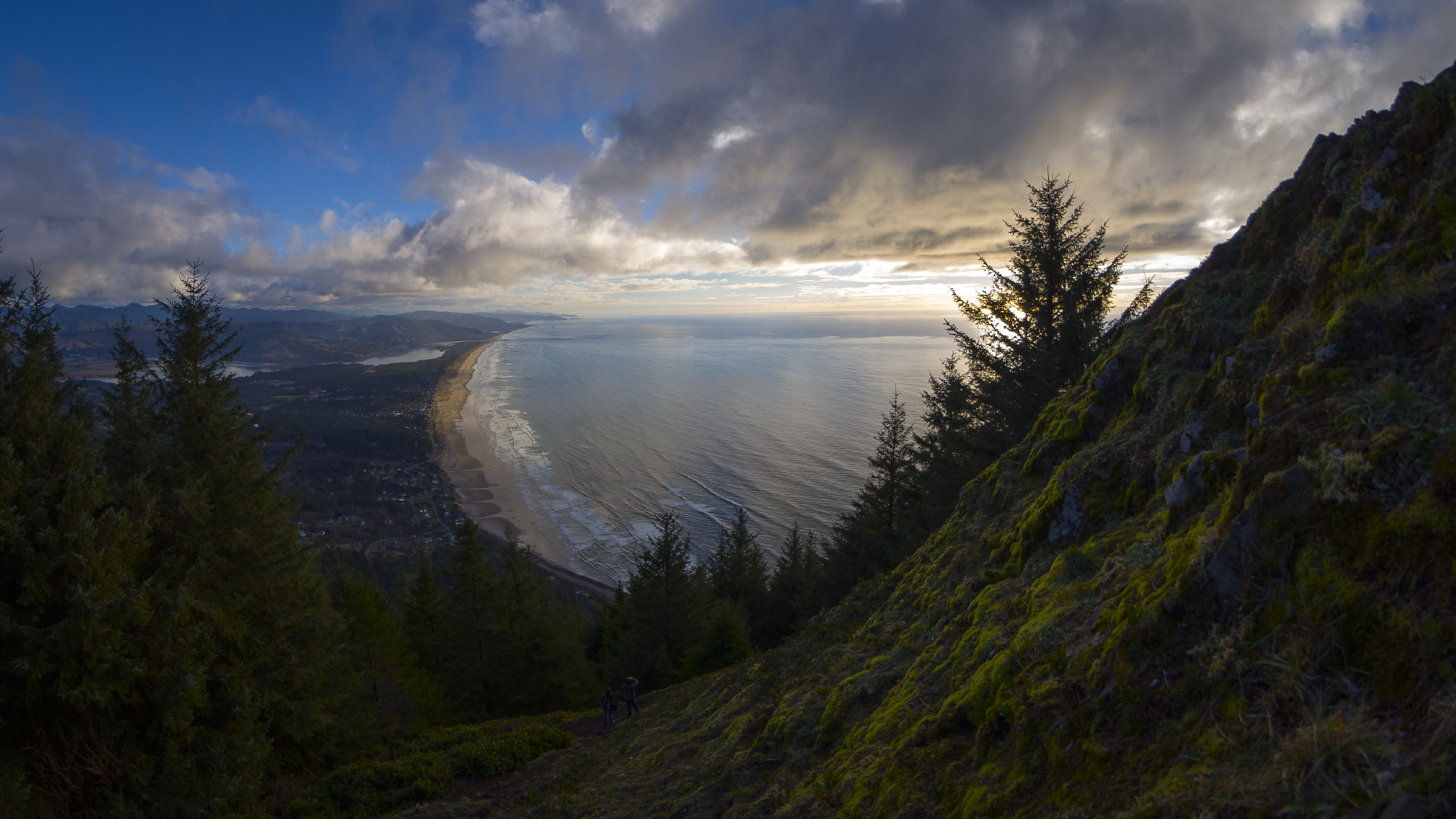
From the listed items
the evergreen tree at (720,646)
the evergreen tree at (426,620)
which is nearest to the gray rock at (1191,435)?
the evergreen tree at (720,646)

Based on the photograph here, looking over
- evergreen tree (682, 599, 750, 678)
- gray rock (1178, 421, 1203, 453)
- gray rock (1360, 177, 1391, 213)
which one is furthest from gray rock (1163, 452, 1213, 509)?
evergreen tree (682, 599, 750, 678)

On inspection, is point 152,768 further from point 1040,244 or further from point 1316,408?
point 1040,244

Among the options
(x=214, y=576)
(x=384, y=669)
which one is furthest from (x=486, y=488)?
(x=214, y=576)

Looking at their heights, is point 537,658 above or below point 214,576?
below

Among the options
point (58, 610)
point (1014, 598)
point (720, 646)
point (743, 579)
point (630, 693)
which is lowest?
point (743, 579)

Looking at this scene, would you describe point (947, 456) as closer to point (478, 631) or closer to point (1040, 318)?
point (1040, 318)

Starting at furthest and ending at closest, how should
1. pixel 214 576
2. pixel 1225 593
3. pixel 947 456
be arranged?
1. pixel 947 456
2. pixel 214 576
3. pixel 1225 593

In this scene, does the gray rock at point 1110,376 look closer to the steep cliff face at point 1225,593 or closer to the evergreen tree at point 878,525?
the steep cliff face at point 1225,593

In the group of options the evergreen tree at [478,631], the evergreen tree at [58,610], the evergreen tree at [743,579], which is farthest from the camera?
the evergreen tree at [743,579]
